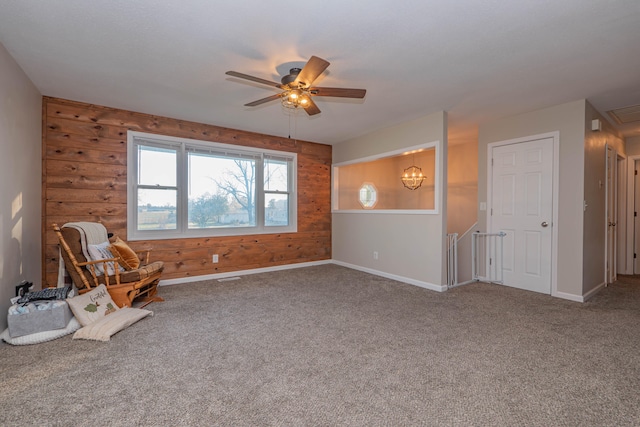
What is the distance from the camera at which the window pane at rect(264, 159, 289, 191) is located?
5426 mm

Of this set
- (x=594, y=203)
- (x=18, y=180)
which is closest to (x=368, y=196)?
(x=594, y=203)

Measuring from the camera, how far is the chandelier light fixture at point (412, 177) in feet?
22.4

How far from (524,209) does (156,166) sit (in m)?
5.24

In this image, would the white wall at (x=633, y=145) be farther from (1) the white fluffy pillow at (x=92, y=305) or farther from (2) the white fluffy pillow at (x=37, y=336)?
(2) the white fluffy pillow at (x=37, y=336)

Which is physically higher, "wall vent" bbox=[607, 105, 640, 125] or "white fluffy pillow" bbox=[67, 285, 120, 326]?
"wall vent" bbox=[607, 105, 640, 125]

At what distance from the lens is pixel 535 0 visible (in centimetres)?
190

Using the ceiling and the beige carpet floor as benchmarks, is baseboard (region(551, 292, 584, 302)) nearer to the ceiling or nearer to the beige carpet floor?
the beige carpet floor

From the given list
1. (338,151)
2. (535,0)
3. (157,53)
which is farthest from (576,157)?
(157,53)

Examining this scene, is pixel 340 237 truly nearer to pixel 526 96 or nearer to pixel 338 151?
pixel 338 151

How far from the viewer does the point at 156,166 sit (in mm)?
4398

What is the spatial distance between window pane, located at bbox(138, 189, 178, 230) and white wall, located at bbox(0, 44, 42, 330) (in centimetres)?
107

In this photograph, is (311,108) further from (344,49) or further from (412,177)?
(412,177)

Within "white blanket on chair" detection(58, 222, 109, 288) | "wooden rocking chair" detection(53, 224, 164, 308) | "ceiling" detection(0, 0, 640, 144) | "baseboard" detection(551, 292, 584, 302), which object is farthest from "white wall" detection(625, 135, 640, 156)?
"white blanket on chair" detection(58, 222, 109, 288)

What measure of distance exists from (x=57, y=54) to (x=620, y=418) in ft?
15.5
